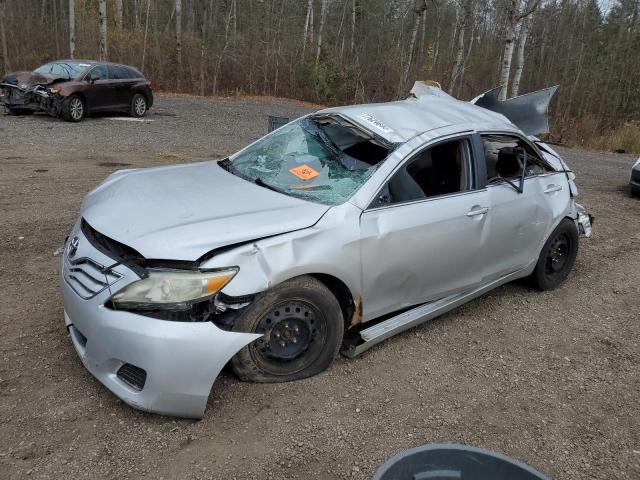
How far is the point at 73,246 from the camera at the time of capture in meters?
3.22

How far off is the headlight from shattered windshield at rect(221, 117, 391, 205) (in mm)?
995

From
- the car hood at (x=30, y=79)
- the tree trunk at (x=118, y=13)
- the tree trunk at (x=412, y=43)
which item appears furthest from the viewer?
the tree trunk at (x=118, y=13)

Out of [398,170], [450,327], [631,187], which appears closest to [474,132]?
[398,170]

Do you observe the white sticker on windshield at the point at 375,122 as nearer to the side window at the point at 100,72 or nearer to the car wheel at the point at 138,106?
the side window at the point at 100,72

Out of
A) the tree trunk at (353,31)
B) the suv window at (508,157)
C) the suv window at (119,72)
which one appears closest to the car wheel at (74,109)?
the suv window at (119,72)

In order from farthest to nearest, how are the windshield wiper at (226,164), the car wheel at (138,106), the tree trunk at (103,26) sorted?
the tree trunk at (103,26), the car wheel at (138,106), the windshield wiper at (226,164)

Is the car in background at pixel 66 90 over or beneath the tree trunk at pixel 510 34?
beneath

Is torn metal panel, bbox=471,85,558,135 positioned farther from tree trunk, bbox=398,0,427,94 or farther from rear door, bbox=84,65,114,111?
tree trunk, bbox=398,0,427,94

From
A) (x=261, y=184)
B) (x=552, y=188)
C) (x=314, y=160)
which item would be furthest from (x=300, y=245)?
(x=552, y=188)

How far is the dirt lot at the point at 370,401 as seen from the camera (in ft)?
8.77

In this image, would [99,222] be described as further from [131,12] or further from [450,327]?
[131,12]

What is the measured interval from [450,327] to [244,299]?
2000 mm

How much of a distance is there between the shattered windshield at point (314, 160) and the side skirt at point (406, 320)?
0.89m

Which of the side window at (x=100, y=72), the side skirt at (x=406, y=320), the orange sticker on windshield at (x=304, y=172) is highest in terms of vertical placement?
the side window at (x=100, y=72)
